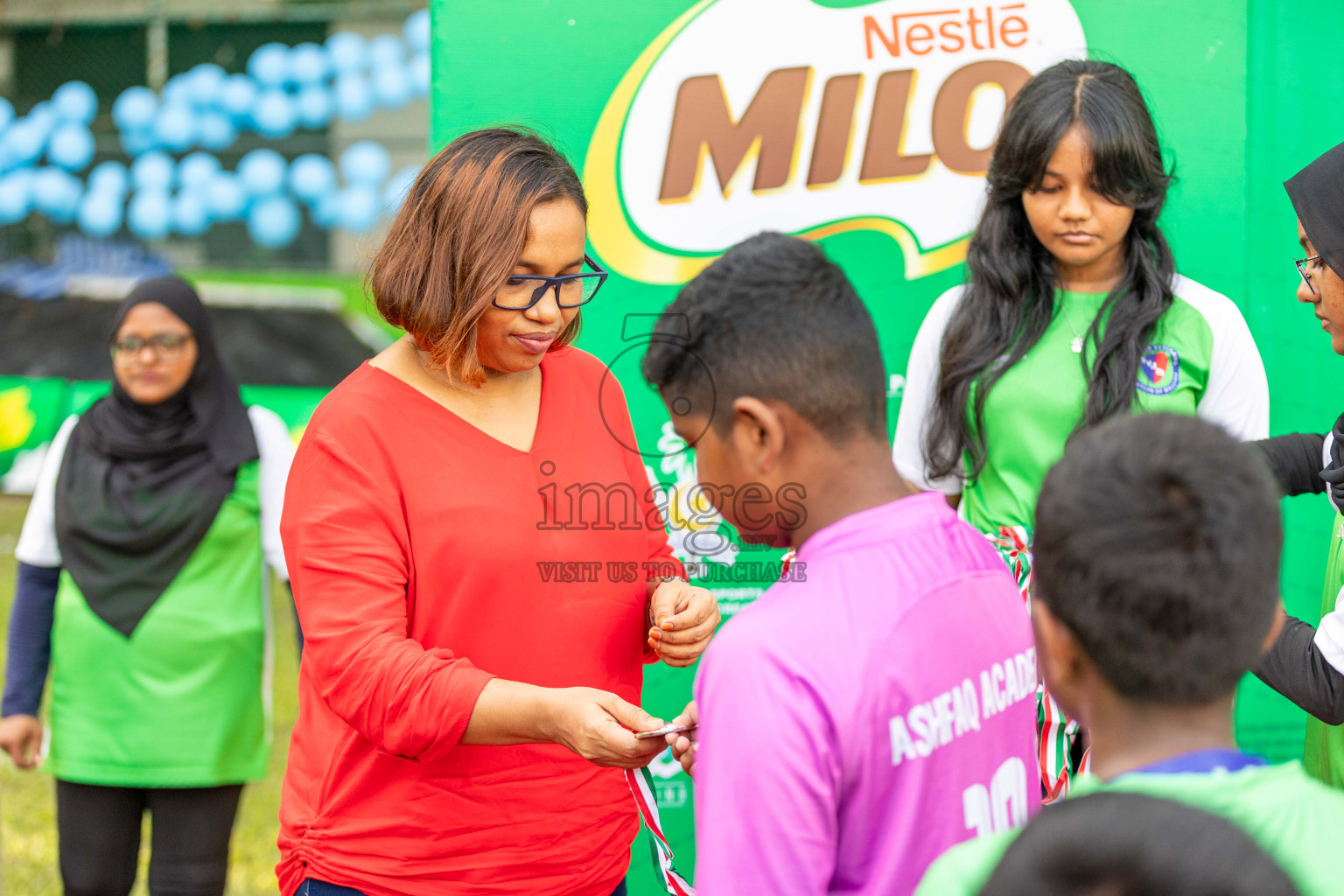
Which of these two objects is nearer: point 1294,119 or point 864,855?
point 864,855

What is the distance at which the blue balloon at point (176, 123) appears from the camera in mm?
9352

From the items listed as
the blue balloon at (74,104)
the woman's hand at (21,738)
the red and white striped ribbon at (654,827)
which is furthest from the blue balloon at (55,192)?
the red and white striped ribbon at (654,827)

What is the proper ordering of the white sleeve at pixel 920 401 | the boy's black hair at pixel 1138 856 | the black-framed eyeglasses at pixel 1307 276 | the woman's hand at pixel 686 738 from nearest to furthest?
the boy's black hair at pixel 1138 856 < the woman's hand at pixel 686 738 < the black-framed eyeglasses at pixel 1307 276 < the white sleeve at pixel 920 401

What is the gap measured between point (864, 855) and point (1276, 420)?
7.11ft

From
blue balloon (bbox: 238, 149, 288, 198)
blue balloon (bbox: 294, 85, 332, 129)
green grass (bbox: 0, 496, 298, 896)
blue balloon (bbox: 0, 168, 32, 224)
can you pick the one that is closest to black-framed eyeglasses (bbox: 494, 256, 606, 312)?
green grass (bbox: 0, 496, 298, 896)

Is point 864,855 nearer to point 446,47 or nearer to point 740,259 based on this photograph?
point 740,259

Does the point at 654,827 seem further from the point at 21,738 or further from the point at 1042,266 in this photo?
the point at 21,738

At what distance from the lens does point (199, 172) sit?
935 cm

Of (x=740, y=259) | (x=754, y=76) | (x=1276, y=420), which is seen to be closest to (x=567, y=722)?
(x=740, y=259)

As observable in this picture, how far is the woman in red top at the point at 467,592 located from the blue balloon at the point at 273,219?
27.3 feet

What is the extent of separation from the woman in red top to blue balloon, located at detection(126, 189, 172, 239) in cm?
886

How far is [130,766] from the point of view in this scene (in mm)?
2781

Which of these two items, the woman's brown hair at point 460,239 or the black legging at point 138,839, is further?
the black legging at point 138,839

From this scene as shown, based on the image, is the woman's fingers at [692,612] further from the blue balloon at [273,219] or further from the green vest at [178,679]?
the blue balloon at [273,219]
